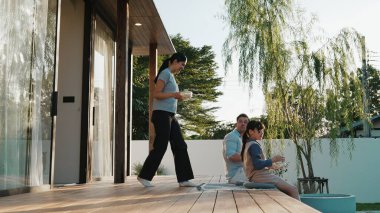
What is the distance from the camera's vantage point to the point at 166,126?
3811 mm

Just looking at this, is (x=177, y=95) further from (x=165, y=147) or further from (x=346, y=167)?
(x=346, y=167)

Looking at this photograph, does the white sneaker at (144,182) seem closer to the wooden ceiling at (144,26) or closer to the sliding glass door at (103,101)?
the sliding glass door at (103,101)

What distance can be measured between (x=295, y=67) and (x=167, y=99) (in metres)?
4.35

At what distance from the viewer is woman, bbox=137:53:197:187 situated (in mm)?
3795

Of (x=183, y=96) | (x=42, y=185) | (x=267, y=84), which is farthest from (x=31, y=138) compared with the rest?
(x=267, y=84)

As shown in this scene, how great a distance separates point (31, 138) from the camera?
12.0 ft

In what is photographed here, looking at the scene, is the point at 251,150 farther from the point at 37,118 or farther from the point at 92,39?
the point at 92,39

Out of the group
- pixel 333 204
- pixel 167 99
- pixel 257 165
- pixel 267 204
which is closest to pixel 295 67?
pixel 333 204

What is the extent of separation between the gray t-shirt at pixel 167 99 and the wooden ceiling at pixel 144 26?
1.64 m

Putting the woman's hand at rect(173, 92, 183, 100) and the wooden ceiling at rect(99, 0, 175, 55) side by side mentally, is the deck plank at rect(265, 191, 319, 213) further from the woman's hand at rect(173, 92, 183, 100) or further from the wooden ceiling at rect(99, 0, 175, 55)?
the wooden ceiling at rect(99, 0, 175, 55)

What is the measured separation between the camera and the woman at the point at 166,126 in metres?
3.79

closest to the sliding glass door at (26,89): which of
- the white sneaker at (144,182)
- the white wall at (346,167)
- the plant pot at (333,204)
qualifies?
the white sneaker at (144,182)

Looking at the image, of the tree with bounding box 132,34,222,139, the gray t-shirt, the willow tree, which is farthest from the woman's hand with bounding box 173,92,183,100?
the tree with bounding box 132,34,222,139

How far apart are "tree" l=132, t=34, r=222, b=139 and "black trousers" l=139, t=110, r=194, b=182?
16790 mm
